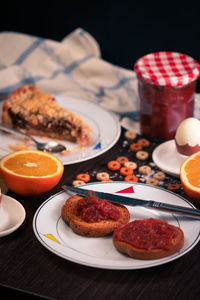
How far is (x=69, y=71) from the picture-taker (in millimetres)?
2352

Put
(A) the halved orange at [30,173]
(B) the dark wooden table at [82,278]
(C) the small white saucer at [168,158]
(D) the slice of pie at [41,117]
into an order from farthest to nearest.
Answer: (D) the slice of pie at [41,117] → (C) the small white saucer at [168,158] → (A) the halved orange at [30,173] → (B) the dark wooden table at [82,278]

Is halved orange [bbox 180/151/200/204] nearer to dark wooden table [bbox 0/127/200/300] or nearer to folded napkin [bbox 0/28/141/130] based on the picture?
dark wooden table [bbox 0/127/200/300]

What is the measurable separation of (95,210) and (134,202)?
13 cm

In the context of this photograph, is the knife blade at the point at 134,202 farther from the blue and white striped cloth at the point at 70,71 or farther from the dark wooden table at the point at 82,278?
the blue and white striped cloth at the point at 70,71

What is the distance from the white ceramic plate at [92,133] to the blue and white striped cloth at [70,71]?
0.38 ft

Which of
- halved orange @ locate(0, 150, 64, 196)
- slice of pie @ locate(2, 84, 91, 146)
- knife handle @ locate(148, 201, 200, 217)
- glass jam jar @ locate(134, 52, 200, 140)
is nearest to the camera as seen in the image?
knife handle @ locate(148, 201, 200, 217)

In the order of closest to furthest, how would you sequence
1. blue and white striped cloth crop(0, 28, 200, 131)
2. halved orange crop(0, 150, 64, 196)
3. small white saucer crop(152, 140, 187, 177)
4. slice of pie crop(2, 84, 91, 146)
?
halved orange crop(0, 150, 64, 196)
small white saucer crop(152, 140, 187, 177)
slice of pie crop(2, 84, 91, 146)
blue and white striped cloth crop(0, 28, 200, 131)

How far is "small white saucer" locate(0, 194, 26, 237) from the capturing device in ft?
4.44

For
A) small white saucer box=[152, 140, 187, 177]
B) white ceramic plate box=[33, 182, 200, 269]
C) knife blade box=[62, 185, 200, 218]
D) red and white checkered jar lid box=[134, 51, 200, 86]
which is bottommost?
small white saucer box=[152, 140, 187, 177]

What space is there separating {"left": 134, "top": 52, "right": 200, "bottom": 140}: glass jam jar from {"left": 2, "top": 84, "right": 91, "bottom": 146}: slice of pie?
250 millimetres

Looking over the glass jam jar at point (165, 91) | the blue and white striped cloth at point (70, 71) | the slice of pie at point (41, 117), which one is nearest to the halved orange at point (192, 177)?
the glass jam jar at point (165, 91)

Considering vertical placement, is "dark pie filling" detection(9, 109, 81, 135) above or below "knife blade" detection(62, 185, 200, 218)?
below

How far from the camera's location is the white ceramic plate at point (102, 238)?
1201 millimetres

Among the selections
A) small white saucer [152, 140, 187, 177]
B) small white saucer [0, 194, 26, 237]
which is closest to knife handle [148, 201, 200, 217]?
small white saucer [152, 140, 187, 177]
